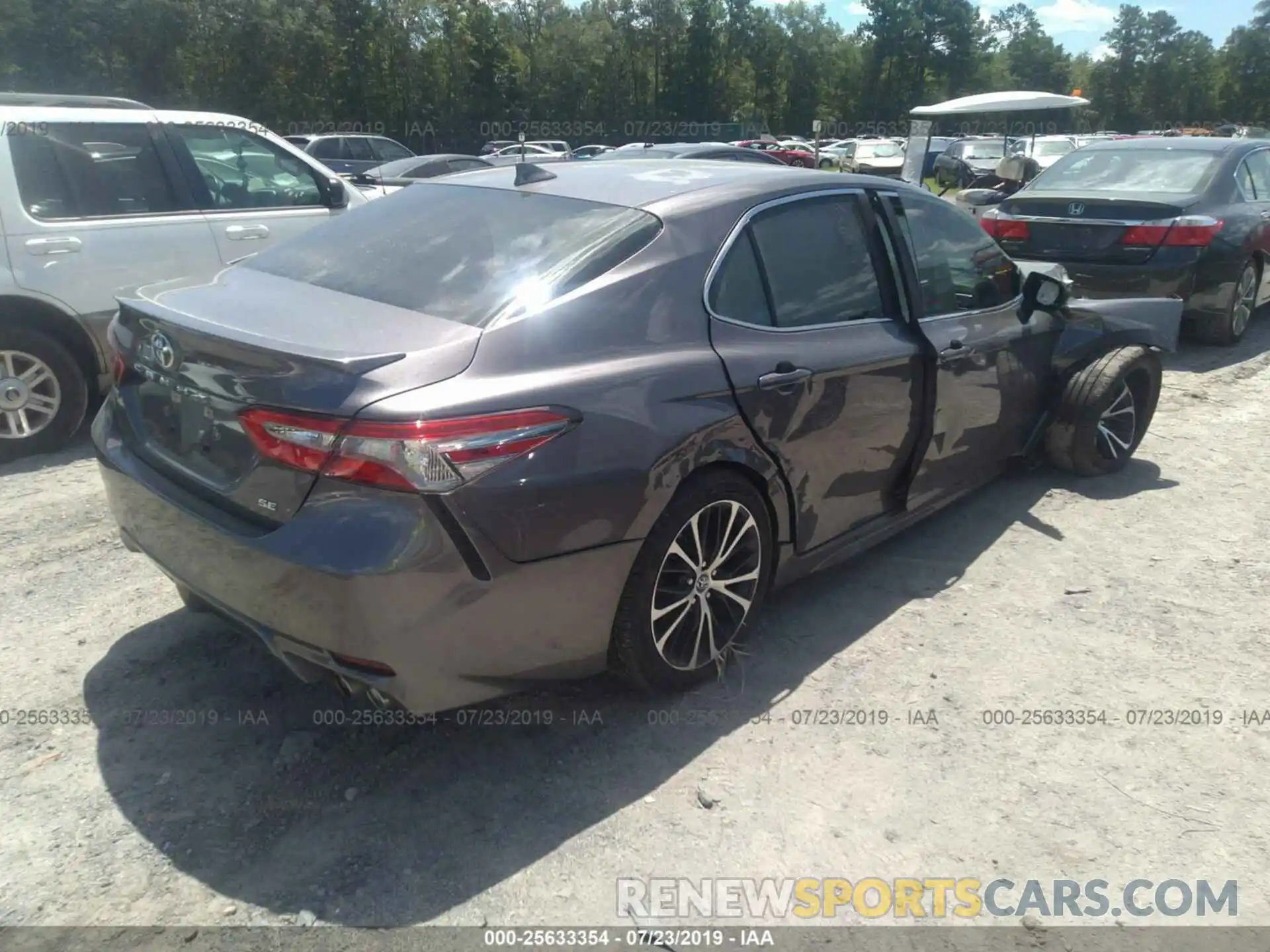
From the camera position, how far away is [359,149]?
81.9ft

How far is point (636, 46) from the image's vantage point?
218 ft

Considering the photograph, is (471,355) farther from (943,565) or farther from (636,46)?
(636,46)

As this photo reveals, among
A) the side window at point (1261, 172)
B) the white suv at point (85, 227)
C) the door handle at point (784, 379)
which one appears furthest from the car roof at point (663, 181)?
the side window at point (1261, 172)

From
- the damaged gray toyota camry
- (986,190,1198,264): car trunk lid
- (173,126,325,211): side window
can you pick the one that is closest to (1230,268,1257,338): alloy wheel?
(986,190,1198,264): car trunk lid

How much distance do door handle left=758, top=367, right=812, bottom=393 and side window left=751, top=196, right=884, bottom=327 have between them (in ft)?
0.60

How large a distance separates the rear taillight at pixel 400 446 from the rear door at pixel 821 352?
91 centimetres

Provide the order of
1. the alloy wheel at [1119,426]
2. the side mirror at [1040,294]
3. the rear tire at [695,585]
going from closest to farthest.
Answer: the rear tire at [695,585]
the side mirror at [1040,294]
the alloy wheel at [1119,426]

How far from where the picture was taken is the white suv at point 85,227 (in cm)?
538

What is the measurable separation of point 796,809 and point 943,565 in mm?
1847

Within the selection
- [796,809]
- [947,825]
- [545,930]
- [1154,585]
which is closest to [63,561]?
[545,930]

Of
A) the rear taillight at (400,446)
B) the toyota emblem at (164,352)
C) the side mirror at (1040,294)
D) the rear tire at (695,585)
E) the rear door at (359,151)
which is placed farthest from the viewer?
the rear door at (359,151)

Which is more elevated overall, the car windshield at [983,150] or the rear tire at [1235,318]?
the car windshield at [983,150]

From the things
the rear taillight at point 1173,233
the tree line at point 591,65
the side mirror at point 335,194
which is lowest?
the rear taillight at point 1173,233

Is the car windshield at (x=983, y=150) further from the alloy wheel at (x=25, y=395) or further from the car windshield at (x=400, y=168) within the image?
the alloy wheel at (x=25, y=395)
